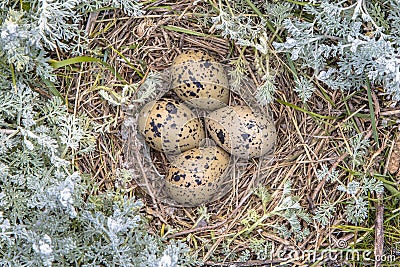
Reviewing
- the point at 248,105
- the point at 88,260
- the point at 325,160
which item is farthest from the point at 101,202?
the point at 325,160

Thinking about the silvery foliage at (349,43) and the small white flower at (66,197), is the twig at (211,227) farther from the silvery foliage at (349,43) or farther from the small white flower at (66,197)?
the silvery foliage at (349,43)

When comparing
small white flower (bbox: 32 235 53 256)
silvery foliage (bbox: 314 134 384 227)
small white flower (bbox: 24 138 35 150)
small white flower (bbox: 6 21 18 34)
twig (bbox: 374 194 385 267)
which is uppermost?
small white flower (bbox: 6 21 18 34)

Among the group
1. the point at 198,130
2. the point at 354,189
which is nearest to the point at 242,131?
the point at 198,130

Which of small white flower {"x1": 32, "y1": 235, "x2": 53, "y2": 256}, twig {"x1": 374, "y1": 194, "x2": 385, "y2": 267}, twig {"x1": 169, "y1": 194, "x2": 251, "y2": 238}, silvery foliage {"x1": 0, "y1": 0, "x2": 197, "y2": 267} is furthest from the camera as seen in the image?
twig {"x1": 169, "y1": 194, "x2": 251, "y2": 238}

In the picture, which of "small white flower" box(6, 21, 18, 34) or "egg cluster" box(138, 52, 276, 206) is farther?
"egg cluster" box(138, 52, 276, 206)

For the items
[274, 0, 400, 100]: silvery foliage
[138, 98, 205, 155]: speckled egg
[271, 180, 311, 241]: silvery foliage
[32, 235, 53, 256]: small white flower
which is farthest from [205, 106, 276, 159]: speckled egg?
[32, 235, 53, 256]: small white flower

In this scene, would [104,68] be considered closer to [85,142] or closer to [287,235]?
[85,142]

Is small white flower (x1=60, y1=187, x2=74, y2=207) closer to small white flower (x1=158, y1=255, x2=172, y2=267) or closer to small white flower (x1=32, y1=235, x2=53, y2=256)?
small white flower (x1=32, y1=235, x2=53, y2=256)

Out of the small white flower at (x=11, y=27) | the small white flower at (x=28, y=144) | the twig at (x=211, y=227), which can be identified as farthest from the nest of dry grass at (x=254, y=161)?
the small white flower at (x=11, y=27)
